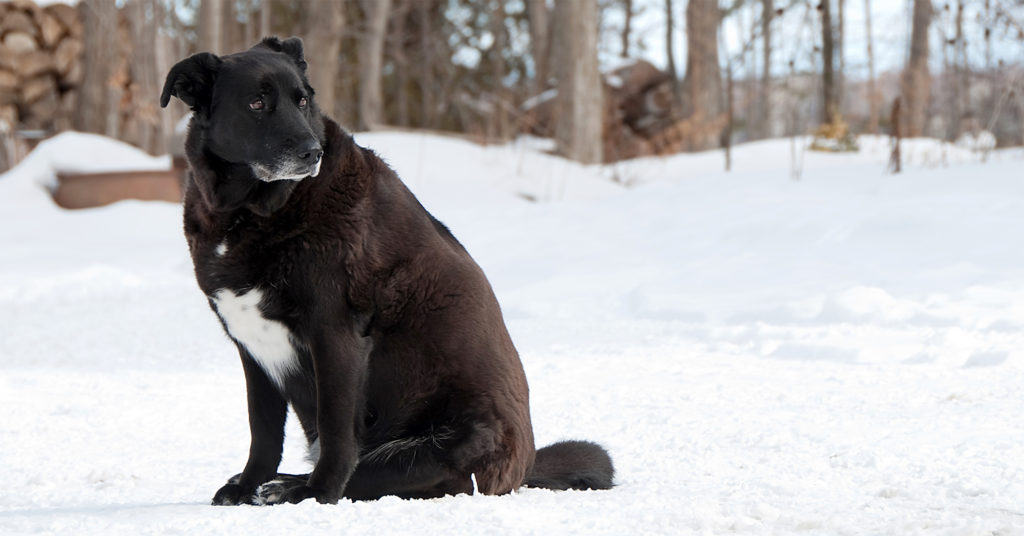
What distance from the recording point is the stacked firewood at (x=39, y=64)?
15469 millimetres

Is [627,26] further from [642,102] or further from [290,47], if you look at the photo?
[290,47]

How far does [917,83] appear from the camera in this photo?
13.2m

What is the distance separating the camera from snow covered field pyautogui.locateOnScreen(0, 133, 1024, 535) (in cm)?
267

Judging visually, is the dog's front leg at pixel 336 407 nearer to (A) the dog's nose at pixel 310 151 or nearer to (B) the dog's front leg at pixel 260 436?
(B) the dog's front leg at pixel 260 436

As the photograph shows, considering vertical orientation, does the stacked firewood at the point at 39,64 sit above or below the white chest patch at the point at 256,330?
above

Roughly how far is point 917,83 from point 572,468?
1163 cm

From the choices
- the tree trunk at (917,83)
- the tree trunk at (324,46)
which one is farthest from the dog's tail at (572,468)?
the tree trunk at (324,46)

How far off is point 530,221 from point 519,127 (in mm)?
6678

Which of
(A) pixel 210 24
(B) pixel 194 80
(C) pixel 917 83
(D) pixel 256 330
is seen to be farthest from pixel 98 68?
(D) pixel 256 330

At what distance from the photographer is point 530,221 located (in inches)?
378

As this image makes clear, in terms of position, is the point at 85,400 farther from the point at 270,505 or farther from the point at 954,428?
the point at 954,428

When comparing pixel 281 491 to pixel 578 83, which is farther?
pixel 578 83

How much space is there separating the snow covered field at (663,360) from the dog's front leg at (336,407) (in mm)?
185

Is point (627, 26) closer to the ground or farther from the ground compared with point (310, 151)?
farther from the ground
